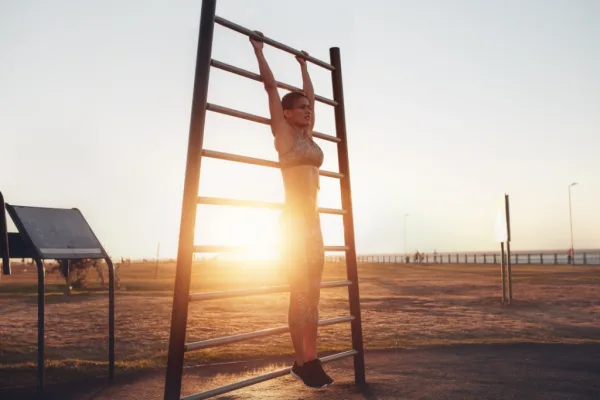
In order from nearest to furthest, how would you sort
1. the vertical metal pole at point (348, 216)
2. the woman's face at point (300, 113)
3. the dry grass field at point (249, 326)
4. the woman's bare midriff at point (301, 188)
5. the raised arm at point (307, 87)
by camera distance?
the woman's bare midriff at point (301, 188), the woman's face at point (300, 113), the raised arm at point (307, 87), the vertical metal pole at point (348, 216), the dry grass field at point (249, 326)

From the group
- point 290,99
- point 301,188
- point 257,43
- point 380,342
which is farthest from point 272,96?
point 380,342

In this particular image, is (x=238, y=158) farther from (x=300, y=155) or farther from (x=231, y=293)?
(x=231, y=293)

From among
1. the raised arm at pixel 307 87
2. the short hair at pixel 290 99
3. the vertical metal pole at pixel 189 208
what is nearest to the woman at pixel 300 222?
the short hair at pixel 290 99

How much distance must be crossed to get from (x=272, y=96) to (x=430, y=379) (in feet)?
7.65

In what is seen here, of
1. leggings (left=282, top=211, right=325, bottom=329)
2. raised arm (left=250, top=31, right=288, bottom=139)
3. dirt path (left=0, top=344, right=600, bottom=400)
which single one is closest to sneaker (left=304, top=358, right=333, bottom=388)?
leggings (left=282, top=211, right=325, bottom=329)

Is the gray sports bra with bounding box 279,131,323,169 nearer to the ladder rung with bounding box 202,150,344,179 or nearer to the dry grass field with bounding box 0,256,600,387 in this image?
the ladder rung with bounding box 202,150,344,179

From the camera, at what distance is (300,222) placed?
308 centimetres

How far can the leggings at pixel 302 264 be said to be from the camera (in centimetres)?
305

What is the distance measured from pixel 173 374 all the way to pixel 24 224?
1.70 meters

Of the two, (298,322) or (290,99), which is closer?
(298,322)

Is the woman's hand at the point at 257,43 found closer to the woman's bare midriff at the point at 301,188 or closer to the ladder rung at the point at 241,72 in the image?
the ladder rung at the point at 241,72

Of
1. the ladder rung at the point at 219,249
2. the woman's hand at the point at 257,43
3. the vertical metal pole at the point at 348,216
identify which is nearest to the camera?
the ladder rung at the point at 219,249

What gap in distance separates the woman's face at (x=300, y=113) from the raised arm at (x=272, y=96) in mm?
55

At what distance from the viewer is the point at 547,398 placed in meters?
3.37
